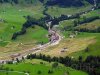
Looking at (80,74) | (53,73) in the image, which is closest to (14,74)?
(53,73)

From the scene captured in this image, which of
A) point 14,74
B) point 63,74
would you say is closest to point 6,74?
point 14,74

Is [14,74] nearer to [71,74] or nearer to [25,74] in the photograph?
[25,74]

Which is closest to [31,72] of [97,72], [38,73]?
[38,73]

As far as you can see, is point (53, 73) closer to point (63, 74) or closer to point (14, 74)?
point (63, 74)

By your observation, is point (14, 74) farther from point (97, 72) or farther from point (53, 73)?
point (97, 72)

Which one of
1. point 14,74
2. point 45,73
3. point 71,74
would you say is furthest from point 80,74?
point 14,74

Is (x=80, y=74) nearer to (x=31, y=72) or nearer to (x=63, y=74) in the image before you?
(x=63, y=74)
